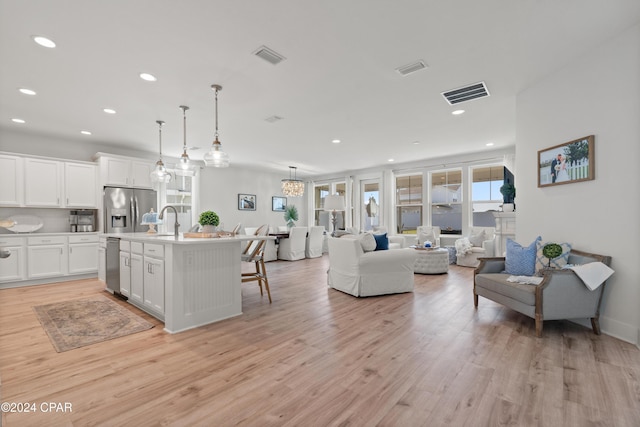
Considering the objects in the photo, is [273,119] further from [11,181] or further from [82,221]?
[11,181]

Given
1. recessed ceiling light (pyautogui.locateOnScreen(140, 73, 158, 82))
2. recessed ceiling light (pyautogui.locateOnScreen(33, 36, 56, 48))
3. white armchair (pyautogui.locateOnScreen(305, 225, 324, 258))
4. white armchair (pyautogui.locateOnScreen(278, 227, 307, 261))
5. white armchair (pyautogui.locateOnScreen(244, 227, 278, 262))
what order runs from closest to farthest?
1. recessed ceiling light (pyautogui.locateOnScreen(33, 36, 56, 48))
2. recessed ceiling light (pyautogui.locateOnScreen(140, 73, 158, 82))
3. white armchair (pyautogui.locateOnScreen(244, 227, 278, 262))
4. white armchair (pyautogui.locateOnScreen(278, 227, 307, 261))
5. white armchair (pyautogui.locateOnScreen(305, 225, 324, 258))

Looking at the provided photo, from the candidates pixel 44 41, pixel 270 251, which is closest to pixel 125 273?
pixel 44 41

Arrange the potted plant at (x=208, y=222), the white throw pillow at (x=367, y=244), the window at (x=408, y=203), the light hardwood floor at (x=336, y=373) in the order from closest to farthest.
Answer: the light hardwood floor at (x=336, y=373)
the potted plant at (x=208, y=222)
the white throw pillow at (x=367, y=244)
the window at (x=408, y=203)

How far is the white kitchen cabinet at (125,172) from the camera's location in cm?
583

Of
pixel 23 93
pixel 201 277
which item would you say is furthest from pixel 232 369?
pixel 23 93

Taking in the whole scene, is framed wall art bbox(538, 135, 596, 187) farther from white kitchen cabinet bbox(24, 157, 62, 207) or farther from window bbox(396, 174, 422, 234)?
white kitchen cabinet bbox(24, 157, 62, 207)

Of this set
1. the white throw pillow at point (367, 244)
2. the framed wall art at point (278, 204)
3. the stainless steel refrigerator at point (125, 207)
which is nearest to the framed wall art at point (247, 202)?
the framed wall art at point (278, 204)

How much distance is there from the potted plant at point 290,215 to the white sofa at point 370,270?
5.89m

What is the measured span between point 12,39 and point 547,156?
220 inches

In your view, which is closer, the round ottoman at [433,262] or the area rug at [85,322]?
the area rug at [85,322]

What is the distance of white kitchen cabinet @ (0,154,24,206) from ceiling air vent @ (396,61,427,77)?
6.44m

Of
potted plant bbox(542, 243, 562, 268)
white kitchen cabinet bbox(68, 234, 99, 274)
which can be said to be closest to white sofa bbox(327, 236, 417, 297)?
potted plant bbox(542, 243, 562, 268)

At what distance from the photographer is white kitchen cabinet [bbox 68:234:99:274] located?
18.1 feet

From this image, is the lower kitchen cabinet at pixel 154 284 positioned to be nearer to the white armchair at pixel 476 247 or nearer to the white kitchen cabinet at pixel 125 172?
the white kitchen cabinet at pixel 125 172
